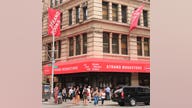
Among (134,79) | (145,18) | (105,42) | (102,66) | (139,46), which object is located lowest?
(134,79)

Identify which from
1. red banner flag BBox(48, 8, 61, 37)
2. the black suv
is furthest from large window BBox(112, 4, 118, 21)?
the black suv

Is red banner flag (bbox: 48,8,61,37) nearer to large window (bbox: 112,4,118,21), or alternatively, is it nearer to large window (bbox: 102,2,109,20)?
large window (bbox: 102,2,109,20)

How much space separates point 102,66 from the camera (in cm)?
1617

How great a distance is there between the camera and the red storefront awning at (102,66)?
15.9 meters

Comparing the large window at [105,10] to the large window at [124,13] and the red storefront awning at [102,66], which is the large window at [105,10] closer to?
the large window at [124,13]

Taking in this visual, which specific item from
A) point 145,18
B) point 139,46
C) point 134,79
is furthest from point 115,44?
point 145,18

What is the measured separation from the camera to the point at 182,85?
494 cm

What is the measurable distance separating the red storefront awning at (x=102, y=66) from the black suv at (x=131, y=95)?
7.86 feet

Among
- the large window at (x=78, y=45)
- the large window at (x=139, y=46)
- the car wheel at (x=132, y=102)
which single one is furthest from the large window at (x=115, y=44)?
the car wheel at (x=132, y=102)

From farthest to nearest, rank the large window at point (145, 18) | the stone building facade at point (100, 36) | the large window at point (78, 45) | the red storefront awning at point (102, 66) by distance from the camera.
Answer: the large window at point (145, 18) → the large window at point (78, 45) → the stone building facade at point (100, 36) → the red storefront awning at point (102, 66)

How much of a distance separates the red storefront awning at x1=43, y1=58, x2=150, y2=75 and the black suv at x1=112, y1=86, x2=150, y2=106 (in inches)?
94.4

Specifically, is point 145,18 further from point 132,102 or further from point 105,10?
point 132,102

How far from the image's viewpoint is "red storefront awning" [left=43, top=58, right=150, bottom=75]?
15.9 metres

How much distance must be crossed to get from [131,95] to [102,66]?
287cm
